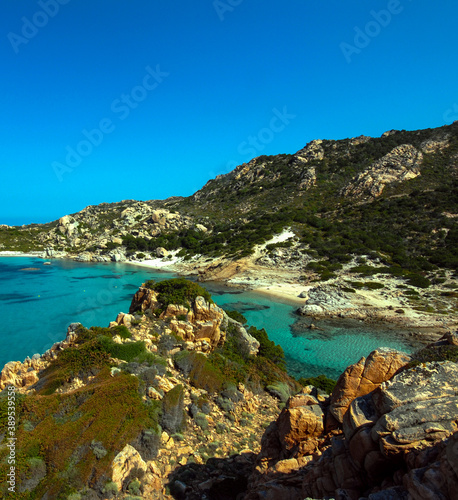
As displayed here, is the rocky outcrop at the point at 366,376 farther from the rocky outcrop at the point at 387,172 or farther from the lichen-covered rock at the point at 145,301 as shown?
the rocky outcrop at the point at 387,172

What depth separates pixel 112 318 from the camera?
29922 mm

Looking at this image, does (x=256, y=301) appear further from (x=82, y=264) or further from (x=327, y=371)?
(x=82, y=264)

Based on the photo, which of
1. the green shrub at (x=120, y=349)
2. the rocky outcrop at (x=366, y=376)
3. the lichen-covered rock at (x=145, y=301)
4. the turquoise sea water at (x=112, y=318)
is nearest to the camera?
the rocky outcrop at (x=366, y=376)

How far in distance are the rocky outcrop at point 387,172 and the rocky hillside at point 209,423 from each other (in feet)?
217

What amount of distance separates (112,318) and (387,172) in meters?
71.4

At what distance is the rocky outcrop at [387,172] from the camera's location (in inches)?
2741

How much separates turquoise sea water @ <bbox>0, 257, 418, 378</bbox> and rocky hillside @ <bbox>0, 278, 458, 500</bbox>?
996 cm

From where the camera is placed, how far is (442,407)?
4324 mm

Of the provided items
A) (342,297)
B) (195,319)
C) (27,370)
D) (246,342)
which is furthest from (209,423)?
(342,297)

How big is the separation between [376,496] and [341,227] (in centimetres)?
5889

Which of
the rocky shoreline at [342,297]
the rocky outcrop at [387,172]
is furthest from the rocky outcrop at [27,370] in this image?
the rocky outcrop at [387,172]

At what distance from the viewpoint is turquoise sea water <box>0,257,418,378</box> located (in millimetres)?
22391

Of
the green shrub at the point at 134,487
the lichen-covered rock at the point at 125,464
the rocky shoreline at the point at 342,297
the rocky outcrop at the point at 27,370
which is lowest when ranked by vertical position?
the rocky shoreline at the point at 342,297

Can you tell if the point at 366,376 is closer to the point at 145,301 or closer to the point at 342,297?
the point at 145,301
